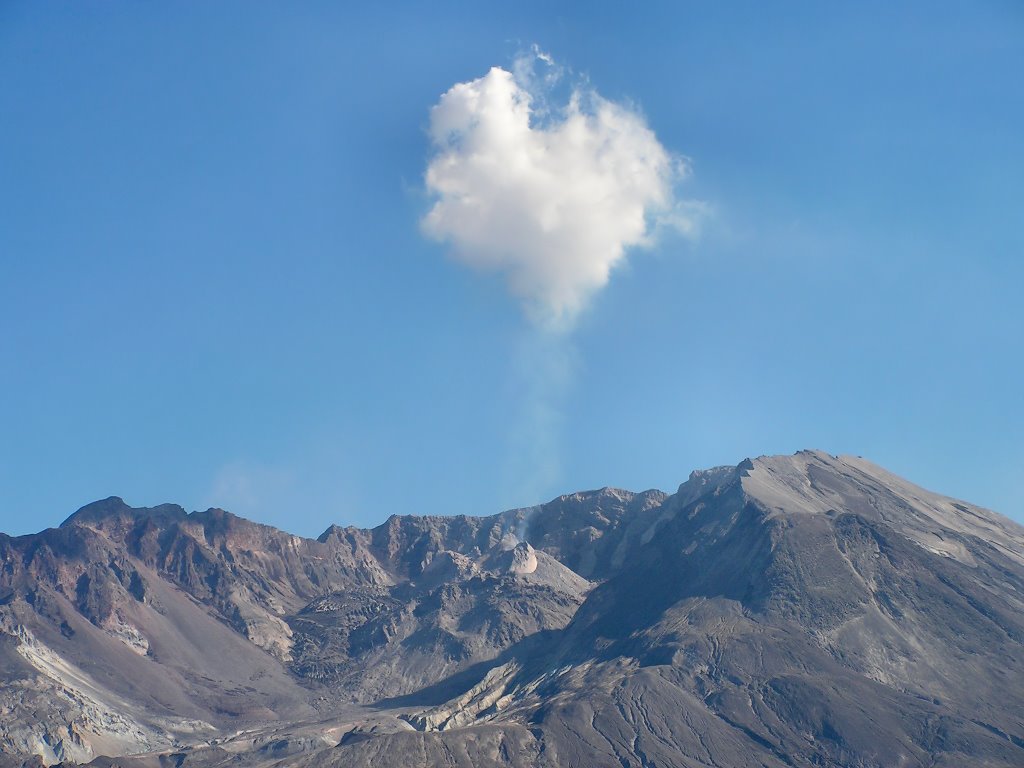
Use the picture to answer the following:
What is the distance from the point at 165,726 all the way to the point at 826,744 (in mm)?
97653

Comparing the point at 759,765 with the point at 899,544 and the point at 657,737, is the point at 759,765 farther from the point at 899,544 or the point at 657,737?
the point at 899,544

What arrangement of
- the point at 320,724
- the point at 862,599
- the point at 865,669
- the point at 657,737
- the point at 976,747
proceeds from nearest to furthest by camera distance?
the point at 976,747, the point at 657,737, the point at 865,669, the point at 862,599, the point at 320,724

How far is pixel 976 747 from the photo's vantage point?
13750 cm

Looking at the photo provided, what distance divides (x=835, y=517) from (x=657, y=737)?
59.4 meters

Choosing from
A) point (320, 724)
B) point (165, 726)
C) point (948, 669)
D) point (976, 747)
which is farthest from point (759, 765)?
point (165, 726)

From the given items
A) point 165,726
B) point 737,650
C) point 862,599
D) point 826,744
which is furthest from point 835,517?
point 165,726

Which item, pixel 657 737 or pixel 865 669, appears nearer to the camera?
pixel 657 737

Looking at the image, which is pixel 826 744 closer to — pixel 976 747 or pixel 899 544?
pixel 976 747

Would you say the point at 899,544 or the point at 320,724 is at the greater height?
the point at 899,544

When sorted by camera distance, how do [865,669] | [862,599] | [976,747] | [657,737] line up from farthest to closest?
1. [862,599]
2. [865,669]
3. [657,737]
4. [976,747]

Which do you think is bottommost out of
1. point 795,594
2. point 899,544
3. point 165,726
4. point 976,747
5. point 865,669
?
point 165,726

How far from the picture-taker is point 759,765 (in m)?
140

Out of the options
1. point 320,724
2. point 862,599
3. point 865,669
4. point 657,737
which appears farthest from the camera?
point 320,724

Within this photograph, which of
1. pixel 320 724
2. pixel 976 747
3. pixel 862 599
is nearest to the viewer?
pixel 976 747
